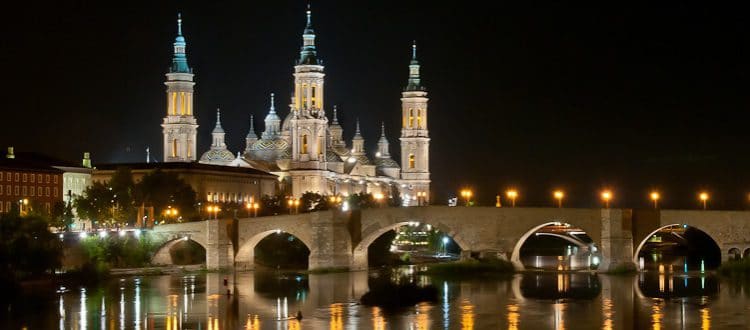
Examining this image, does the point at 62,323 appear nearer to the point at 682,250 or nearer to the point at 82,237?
the point at 82,237

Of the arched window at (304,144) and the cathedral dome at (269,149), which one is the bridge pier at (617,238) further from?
the cathedral dome at (269,149)

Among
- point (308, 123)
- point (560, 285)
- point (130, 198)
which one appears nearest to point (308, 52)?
point (308, 123)

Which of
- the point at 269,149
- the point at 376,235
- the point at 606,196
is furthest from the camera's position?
the point at 269,149

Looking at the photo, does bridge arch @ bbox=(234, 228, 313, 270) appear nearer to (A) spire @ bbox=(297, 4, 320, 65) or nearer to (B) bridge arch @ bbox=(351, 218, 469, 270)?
(B) bridge arch @ bbox=(351, 218, 469, 270)

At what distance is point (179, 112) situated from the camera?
132500 millimetres

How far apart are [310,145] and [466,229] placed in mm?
58356

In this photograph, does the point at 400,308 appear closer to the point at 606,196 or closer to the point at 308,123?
the point at 606,196

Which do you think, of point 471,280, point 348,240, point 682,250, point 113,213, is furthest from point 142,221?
point 682,250

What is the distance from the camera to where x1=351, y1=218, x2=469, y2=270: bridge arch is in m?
78.2

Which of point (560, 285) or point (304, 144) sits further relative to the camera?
point (304, 144)

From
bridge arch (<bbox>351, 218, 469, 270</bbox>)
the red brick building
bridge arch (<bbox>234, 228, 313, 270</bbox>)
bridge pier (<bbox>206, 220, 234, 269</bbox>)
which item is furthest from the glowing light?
the red brick building

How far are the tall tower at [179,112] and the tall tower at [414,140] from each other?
26.3 m

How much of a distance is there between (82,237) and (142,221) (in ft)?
33.3

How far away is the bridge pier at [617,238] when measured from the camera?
75.1 m
